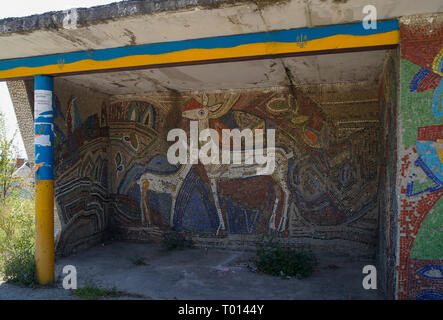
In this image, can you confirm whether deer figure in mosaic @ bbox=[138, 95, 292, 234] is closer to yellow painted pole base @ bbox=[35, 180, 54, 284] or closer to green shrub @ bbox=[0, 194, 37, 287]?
green shrub @ bbox=[0, 194, 37, 287]

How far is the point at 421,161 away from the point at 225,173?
3309 millimetres

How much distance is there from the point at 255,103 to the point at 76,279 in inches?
142

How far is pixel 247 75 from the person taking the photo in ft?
16.7

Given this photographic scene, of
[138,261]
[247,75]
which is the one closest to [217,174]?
[247,75]

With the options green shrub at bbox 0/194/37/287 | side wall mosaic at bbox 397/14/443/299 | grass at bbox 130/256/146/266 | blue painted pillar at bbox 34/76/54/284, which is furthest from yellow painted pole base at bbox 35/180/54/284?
side wall mosaic at bbox 397/14/443/299

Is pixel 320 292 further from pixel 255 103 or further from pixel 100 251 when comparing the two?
pixel 100 251

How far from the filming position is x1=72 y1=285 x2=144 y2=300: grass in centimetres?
391

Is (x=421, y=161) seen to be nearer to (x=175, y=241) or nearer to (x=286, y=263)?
(x=286, y=263)

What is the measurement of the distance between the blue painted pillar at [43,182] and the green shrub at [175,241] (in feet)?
6.76

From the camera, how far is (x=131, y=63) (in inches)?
152

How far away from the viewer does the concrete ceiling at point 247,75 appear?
4.41 metres

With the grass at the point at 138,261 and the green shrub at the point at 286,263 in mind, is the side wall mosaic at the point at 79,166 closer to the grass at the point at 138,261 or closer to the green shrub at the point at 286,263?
the grass at the point at 138,261
